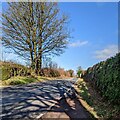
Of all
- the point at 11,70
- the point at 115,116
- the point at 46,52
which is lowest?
the point at 115,116

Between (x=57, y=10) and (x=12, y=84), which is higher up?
(x=57, y=10)

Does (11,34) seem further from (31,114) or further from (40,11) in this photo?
(31,114)

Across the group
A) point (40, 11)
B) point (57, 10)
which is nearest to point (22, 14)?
point (40, 11)

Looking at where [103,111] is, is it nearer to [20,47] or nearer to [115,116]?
[115,116]

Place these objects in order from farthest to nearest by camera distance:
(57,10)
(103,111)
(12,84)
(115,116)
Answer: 1. (57,10)
2. (12,84)
3. (103,111)
4. (115,116)

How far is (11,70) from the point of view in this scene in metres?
22.5

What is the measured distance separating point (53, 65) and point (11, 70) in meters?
16.4

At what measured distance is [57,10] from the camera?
30.7 meters

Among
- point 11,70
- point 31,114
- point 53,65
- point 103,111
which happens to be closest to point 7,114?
point 31,114

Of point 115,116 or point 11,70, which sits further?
point 11,70

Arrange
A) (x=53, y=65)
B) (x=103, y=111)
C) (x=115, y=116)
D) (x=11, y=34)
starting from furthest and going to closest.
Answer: (x=53, y=65), (x=11, y=34), (x=103, y=111), (x=115, y=116)

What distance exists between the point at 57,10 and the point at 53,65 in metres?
10.3

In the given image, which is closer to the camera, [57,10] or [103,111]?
[103,111]

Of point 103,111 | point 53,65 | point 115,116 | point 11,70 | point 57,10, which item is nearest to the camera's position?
point 115,116
